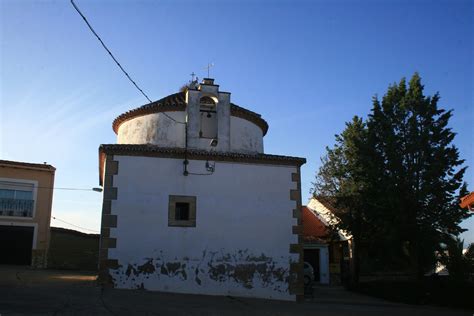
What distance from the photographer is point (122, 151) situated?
1375 centimetres

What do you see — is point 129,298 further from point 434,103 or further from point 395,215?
point 434,103

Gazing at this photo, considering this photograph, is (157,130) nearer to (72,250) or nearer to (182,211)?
(182,211)

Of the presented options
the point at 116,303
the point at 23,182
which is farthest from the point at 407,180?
the point at 23,182

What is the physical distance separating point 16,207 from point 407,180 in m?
19.3

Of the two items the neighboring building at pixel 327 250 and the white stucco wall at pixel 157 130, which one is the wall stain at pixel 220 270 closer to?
the white stucco wall at pixel 157 130

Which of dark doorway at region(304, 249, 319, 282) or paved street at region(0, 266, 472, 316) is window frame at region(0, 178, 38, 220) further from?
dark doorway at region(304, 249, 319, 282)

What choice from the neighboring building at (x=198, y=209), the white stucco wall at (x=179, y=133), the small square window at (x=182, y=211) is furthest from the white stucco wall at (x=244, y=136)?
the small square window at (x=182, y=211)

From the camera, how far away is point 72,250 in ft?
78.6

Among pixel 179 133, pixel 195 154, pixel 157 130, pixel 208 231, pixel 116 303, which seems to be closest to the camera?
pixel 116 303

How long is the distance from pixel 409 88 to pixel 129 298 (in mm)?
14668

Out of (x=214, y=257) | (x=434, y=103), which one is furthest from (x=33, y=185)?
(x=434, y=103)

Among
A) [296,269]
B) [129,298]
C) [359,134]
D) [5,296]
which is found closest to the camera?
[5,296]

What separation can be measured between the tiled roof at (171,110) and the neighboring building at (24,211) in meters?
9.46

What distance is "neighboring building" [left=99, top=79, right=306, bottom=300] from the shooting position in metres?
13.3
